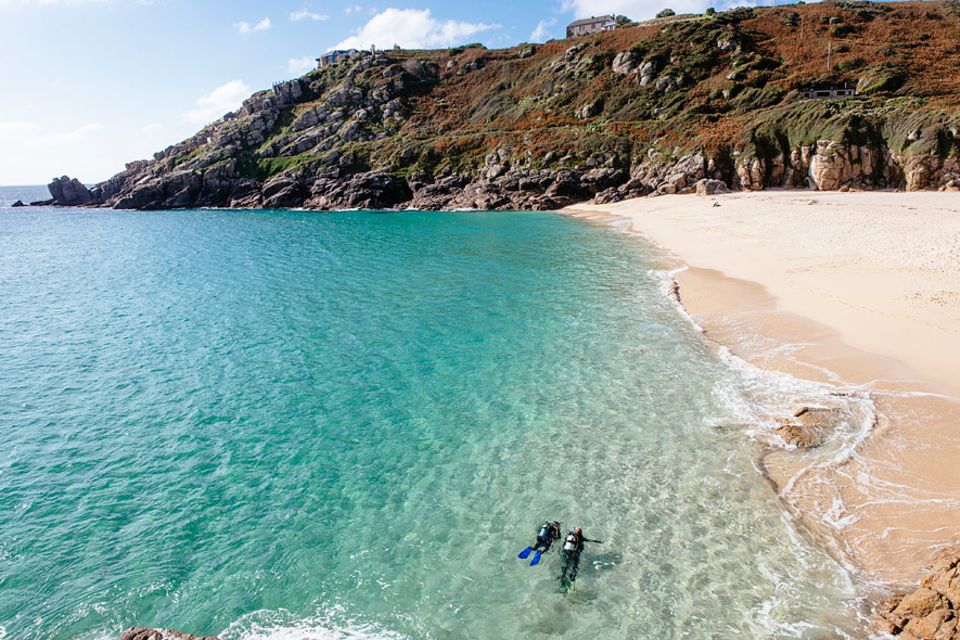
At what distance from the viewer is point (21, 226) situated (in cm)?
8875

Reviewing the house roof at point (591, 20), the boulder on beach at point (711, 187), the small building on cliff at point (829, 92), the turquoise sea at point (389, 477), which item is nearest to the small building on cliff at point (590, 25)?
the house roof at point (591, 20)

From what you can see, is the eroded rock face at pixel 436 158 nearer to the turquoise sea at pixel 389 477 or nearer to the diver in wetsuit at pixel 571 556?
the turquoise sea at pixel 389 477

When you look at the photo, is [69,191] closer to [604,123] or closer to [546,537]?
[604,123]

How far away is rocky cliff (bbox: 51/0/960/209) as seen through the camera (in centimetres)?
6419

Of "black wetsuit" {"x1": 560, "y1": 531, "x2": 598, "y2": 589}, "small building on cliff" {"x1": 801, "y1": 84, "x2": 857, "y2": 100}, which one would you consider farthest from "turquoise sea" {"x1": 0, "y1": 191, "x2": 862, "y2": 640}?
"small building on cliff" {"x1": 801, "y1": 84, "x2": 857, "y2": 100}

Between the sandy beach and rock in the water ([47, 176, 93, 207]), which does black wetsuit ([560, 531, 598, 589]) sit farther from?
rock in the water ([47, 176, 93, 207])

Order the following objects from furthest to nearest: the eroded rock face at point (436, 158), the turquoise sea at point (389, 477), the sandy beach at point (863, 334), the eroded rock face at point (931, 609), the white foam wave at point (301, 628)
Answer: the eroded rock face at point (436, 158), the sandy beach at point (863, 334), the turquoise sea at point (389, 477), the white foam wave at point (301, 628), the eroded rock face at point (931, 609)

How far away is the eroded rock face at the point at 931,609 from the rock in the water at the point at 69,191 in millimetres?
170978

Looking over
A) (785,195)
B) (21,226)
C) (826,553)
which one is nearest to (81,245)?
(21,226)

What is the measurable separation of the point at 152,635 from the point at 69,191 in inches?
6626

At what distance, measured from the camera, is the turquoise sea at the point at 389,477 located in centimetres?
966

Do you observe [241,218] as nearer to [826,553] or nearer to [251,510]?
[251,510]

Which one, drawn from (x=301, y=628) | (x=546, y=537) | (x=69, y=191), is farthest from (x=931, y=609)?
(x=69, y=191)

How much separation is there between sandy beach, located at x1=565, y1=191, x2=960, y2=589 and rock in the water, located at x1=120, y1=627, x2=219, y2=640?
13.0 m
